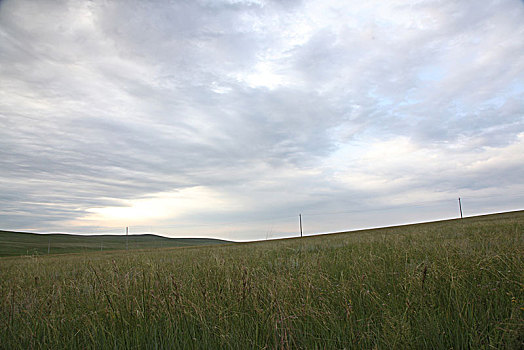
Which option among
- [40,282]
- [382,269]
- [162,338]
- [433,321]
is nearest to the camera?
[433,321]

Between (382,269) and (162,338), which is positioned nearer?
(162,338)

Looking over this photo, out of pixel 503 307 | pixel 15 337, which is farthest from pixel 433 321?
pixel 15 337

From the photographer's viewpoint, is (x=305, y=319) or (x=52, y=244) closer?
(x=305, y=319)

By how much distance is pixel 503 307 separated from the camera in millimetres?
3328

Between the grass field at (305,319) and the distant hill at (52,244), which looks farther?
the distant hill at (52,244)

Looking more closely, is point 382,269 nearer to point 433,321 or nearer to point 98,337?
point 433,321

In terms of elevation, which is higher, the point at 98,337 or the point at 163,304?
the point at 163,304

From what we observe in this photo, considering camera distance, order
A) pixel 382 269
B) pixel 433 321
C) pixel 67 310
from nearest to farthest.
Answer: pixel 433 321 → pixel 67 310 → pixel 382 269

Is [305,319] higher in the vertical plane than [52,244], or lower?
higher

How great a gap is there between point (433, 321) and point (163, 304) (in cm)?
308

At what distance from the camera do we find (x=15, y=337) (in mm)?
3613

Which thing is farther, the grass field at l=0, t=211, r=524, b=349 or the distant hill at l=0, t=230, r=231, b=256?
the distant hill at l=0, t=230, r=231, b=256

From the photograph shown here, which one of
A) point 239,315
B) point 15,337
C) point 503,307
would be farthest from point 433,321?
point 15,337

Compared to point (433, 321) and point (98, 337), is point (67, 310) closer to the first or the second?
point (98, 337)
